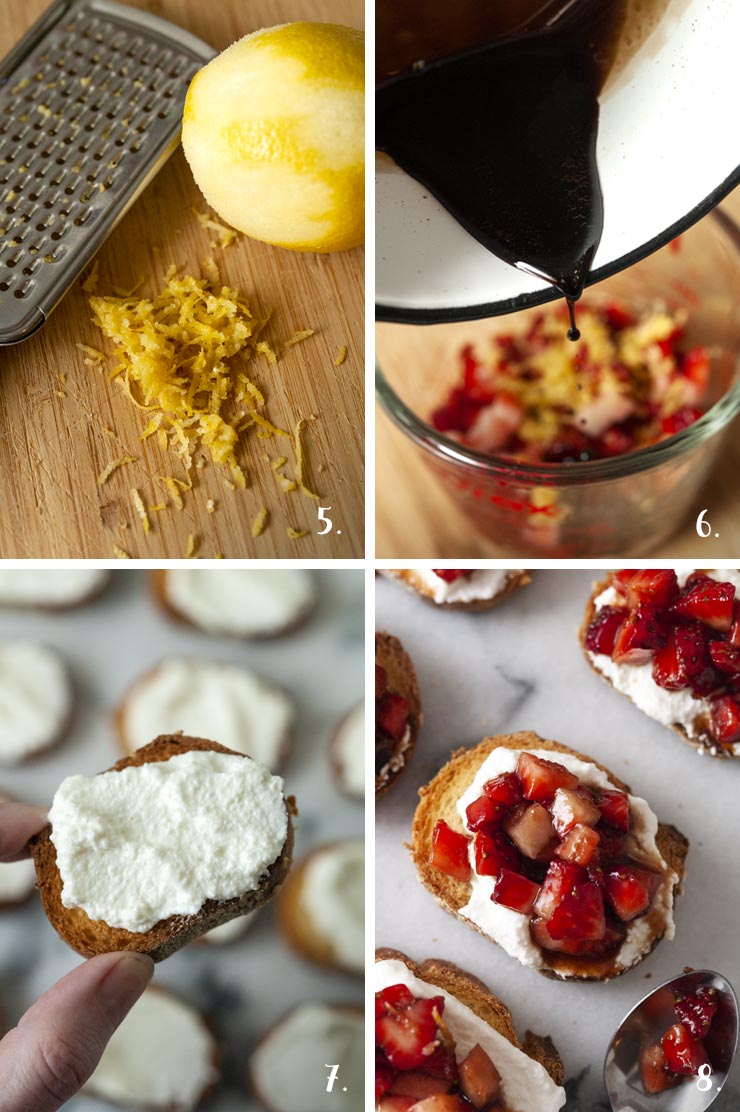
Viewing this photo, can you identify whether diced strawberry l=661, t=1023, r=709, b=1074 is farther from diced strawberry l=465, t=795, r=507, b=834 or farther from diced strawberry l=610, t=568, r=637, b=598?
diced strawberry l=610, t=568, r=637, b=598

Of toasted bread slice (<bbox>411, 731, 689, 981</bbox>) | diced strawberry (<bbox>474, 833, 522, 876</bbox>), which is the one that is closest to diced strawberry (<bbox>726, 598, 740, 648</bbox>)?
toasted bread slice (<bbox>411, 731, 689, 981</bbox>)

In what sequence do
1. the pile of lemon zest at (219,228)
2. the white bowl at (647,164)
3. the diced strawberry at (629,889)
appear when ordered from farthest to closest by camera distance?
the pile of lemon zest at (219,228)
the diced strawberry at (629,889)
the white bowl at (647,164)

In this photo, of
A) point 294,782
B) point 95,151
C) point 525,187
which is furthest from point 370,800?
point 95,151

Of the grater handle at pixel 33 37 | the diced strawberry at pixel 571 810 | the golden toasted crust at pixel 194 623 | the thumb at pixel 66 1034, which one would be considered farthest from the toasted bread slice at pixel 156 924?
the grater handle at pixel 33 37

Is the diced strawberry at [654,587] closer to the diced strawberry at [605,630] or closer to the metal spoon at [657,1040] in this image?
the diced strawberry at [605,630]

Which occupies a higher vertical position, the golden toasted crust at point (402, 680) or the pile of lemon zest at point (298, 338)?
the pile of lemon zest at point (298, 338)

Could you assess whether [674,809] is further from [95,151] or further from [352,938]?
[95,151]
